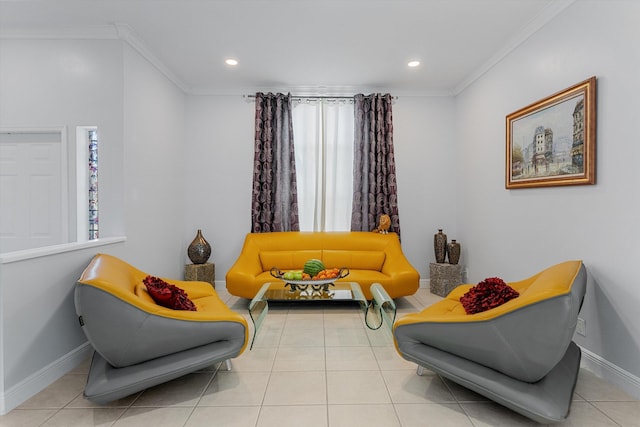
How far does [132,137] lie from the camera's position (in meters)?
3.38

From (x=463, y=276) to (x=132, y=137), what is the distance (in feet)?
14.4

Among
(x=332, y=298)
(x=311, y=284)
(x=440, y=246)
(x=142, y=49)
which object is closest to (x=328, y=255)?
(x=311, y=284)

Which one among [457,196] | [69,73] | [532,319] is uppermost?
[69,73]

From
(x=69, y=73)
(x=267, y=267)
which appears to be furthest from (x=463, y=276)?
(x=69, y=73)

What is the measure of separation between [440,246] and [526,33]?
2575mm

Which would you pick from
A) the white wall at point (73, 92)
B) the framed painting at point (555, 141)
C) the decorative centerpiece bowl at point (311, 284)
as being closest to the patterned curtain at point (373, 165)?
the decorative centerpiece bowl at point (311, 284)

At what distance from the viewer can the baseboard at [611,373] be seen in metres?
2.11

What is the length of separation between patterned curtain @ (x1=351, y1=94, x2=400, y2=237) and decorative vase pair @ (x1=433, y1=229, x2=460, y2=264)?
0.54m

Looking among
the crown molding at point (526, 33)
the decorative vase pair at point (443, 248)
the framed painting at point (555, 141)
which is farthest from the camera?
the decorative vase pair at point (443, 248)

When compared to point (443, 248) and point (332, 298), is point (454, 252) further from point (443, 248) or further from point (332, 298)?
point (332, 298)

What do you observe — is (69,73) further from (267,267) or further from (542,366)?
(542,366)

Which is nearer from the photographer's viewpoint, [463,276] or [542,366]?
[542,366]

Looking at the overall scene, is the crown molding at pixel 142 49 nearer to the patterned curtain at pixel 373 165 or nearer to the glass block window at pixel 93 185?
the glass block window at pixel 93 185

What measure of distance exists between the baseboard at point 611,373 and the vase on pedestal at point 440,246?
2099 millimetres
